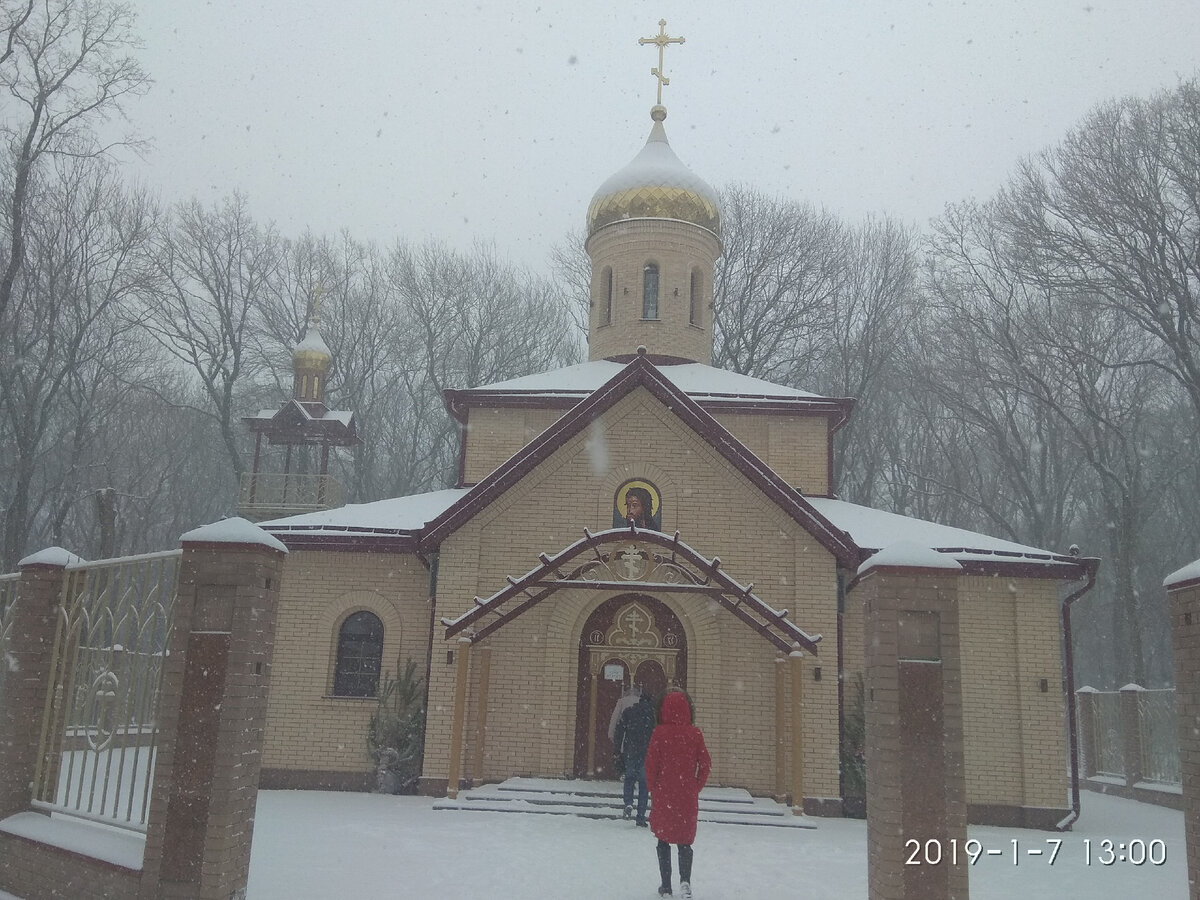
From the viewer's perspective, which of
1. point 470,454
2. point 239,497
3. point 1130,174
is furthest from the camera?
point 239,497

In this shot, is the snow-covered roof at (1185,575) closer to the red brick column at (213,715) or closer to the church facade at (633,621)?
the red brick column at (213,715)

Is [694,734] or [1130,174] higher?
[1130,174]

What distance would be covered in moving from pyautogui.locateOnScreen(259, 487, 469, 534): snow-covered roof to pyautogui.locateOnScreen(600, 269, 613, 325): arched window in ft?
15.6

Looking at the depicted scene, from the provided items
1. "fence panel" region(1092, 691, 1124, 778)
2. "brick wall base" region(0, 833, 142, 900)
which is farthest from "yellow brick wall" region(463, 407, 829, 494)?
"brick wall base" region(0, 833, 142, 900)

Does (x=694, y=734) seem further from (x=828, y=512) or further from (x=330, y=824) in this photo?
(x=828, y=512)

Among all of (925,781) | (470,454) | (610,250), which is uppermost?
(610,250)

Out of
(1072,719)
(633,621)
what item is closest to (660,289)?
(633,621)

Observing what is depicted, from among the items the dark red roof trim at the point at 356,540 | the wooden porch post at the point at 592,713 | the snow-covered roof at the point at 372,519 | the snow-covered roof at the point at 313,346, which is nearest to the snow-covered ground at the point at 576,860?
the wooden porch post at the point at 592,713

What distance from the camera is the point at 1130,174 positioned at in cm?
1748

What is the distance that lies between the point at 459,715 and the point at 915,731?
261 inches

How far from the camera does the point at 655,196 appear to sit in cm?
1719

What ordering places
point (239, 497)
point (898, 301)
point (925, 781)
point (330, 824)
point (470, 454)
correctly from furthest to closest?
point (898, 301), point (239, 497), point (470, 454), point (330, 824), point (925, 781)

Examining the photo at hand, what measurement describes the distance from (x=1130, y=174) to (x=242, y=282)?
73.3 feet

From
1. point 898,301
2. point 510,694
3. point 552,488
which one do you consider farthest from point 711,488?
point 898,301
